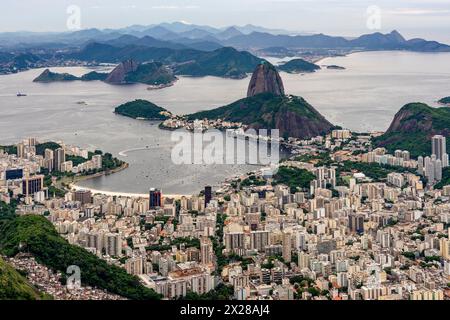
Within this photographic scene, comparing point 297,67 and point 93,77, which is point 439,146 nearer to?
point 93,77

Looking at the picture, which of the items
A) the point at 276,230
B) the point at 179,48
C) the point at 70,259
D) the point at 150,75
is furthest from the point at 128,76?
the point at 70,259

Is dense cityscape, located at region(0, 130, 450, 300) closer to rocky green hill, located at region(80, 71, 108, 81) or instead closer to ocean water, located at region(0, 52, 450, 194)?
ocean water, located at region(0, 52, 450, 194)

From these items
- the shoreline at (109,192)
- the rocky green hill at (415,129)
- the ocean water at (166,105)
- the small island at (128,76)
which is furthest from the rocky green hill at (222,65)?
the shoreline at (109,192)

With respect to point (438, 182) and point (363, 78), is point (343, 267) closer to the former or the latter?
point (438, 182)

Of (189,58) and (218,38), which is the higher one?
(218,38)

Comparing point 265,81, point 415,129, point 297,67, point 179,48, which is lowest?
point 415,129

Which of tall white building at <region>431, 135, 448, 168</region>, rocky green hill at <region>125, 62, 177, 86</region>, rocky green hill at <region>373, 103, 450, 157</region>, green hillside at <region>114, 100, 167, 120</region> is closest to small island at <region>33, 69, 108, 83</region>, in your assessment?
rocky green hill at <region>125, 62, 177, 86</region>

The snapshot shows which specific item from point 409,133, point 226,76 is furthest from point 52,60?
point 409,133
